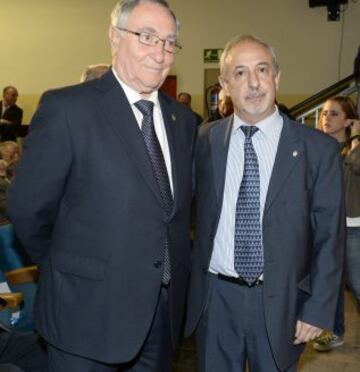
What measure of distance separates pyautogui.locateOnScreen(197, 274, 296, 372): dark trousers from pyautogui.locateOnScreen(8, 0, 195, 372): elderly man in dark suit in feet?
1.01

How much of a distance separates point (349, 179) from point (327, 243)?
5.35ft

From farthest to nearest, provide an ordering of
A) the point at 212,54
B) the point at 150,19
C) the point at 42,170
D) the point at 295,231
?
the point at 212,54, the point at 295,231, the point at 150,19, the point at 42,170

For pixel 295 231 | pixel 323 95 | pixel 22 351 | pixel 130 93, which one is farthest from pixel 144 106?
pixel 323 95

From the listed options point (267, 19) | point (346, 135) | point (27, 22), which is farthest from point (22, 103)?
point (346, 135)

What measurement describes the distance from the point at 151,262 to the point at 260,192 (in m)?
0.50

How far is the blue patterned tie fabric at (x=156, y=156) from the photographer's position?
69.8 inches

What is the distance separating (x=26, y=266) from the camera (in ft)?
8.96

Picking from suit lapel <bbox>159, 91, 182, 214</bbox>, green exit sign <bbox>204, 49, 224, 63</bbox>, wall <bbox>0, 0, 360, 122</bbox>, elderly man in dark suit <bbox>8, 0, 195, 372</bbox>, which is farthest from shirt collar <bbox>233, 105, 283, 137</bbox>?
green exit sign <bbox>204, 49, 224, 63</bbox>

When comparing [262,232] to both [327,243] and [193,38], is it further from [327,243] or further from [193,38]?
[193,38]

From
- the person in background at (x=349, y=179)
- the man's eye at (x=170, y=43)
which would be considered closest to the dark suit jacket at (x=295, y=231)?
the man's eye at (x=170, y=43)

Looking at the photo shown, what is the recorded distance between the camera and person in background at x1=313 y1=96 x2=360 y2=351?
346 centimetres

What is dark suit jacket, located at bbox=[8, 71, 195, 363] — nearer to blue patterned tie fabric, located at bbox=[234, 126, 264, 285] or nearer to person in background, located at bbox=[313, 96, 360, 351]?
blue patterned tie fabric, located at bbox=[234, 126, 264, 285]

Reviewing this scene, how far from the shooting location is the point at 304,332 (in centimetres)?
200

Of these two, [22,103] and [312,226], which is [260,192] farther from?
[22,103]
